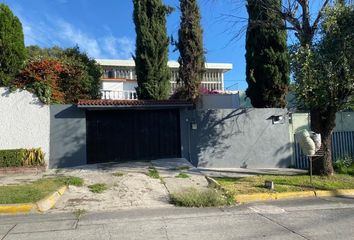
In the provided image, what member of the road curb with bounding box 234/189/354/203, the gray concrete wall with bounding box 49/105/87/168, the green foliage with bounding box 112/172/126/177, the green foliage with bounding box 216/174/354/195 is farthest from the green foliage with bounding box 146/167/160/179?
the road curb with bounding box 234/189/354/203

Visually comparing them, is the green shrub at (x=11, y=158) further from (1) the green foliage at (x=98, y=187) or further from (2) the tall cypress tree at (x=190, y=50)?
(2) the tall cypress tree at (x=190, y=50)

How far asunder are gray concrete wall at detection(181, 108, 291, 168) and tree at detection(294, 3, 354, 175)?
11.1 ft

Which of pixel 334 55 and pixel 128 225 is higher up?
pixel 334 55

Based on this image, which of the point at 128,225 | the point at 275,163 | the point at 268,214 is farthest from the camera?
the point at 275,163

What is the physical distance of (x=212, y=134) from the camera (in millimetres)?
16547

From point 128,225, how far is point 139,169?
266 inches

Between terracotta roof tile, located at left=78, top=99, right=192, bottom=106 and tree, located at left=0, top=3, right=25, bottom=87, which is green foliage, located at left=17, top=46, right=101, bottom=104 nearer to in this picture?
tree, located at left=0, top=3, right=25, bottom=87

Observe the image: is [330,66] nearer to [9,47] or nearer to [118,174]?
[118,174]

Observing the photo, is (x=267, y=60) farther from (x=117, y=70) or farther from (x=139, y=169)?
(x=117, y=70)

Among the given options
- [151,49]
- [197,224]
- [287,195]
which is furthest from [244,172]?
[151,49]

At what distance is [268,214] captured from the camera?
8.87 metres

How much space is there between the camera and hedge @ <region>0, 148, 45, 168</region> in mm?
14766

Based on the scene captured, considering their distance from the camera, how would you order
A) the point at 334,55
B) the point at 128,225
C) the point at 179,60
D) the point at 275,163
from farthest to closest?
the point at 179,60
the point at 275,163
the point at 334,55
the point at 128,225

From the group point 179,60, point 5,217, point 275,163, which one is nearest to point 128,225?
point 5,217
